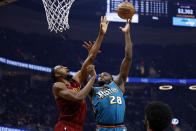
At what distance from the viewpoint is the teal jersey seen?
4.05 metres

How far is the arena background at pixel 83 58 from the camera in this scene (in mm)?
16578

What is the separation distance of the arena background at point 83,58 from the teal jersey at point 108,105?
11.8 metres

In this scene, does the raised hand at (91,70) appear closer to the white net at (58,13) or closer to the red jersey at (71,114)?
the red jersey at (71,114)

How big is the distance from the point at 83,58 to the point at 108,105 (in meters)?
15.2

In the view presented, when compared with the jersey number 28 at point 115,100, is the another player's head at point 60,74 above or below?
above

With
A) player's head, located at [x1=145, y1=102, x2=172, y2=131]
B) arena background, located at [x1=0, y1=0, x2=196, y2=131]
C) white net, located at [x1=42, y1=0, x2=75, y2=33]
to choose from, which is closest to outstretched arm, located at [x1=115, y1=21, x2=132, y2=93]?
player's head, located at [x1=145, y1=102, x2=172, y2=131]

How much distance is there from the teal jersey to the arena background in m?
11.8

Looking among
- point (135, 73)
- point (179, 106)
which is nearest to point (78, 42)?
point (135, 73)

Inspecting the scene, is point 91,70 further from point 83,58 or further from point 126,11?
point 83,58

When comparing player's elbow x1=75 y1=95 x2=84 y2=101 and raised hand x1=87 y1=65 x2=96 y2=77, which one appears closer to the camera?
player's elbow x1=75 y1=95 x2=84 y2=101

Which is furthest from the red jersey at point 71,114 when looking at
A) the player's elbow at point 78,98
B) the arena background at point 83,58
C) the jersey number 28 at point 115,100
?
the arena background at point 83,58

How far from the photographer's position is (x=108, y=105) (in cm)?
410

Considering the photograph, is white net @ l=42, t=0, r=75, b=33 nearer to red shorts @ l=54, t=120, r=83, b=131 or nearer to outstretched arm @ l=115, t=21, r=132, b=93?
outstretched arm @ l=115, t=21, r=132, b=93

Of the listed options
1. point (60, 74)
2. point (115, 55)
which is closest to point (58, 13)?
point (60, 74)
